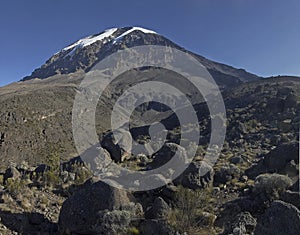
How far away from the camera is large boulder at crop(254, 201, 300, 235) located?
7.98m

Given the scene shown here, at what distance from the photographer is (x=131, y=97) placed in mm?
113562

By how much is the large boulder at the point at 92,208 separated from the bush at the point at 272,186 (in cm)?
483

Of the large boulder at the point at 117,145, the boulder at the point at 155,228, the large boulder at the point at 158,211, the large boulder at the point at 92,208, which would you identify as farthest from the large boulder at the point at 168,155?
the large boulder at the point at 117,145

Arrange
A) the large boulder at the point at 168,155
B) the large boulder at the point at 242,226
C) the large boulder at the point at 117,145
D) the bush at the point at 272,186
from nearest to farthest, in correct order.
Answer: the large boulder at the point at 242,226 → the bush at the point at 272,186 → the large boulder at the point at 168,155 → the large boulder at the point at 117,145

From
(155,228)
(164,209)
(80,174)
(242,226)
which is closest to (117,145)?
(80,174)

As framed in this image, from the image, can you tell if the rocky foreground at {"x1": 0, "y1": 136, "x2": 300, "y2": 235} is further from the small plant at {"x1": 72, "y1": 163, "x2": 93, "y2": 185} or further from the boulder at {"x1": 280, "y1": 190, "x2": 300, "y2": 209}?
the small plant at {"x1": 72, "y1": 163, "x2": 93, "y2": 185}

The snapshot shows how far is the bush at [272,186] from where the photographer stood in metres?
12.0

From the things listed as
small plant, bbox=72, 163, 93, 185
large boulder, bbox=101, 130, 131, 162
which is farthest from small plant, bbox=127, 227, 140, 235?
large boulder, bbox=101, 130, 131, 162

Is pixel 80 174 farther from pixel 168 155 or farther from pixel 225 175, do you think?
pixel 225 175

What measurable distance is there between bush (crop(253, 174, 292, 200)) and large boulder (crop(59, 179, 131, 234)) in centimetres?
483

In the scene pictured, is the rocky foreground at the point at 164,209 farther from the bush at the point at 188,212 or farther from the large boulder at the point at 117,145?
the large boulder at the point at 117,145

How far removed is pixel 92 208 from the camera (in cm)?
1109

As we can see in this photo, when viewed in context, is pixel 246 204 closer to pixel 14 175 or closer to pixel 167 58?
pixel 14 175

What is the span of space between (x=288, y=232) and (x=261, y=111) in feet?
107
